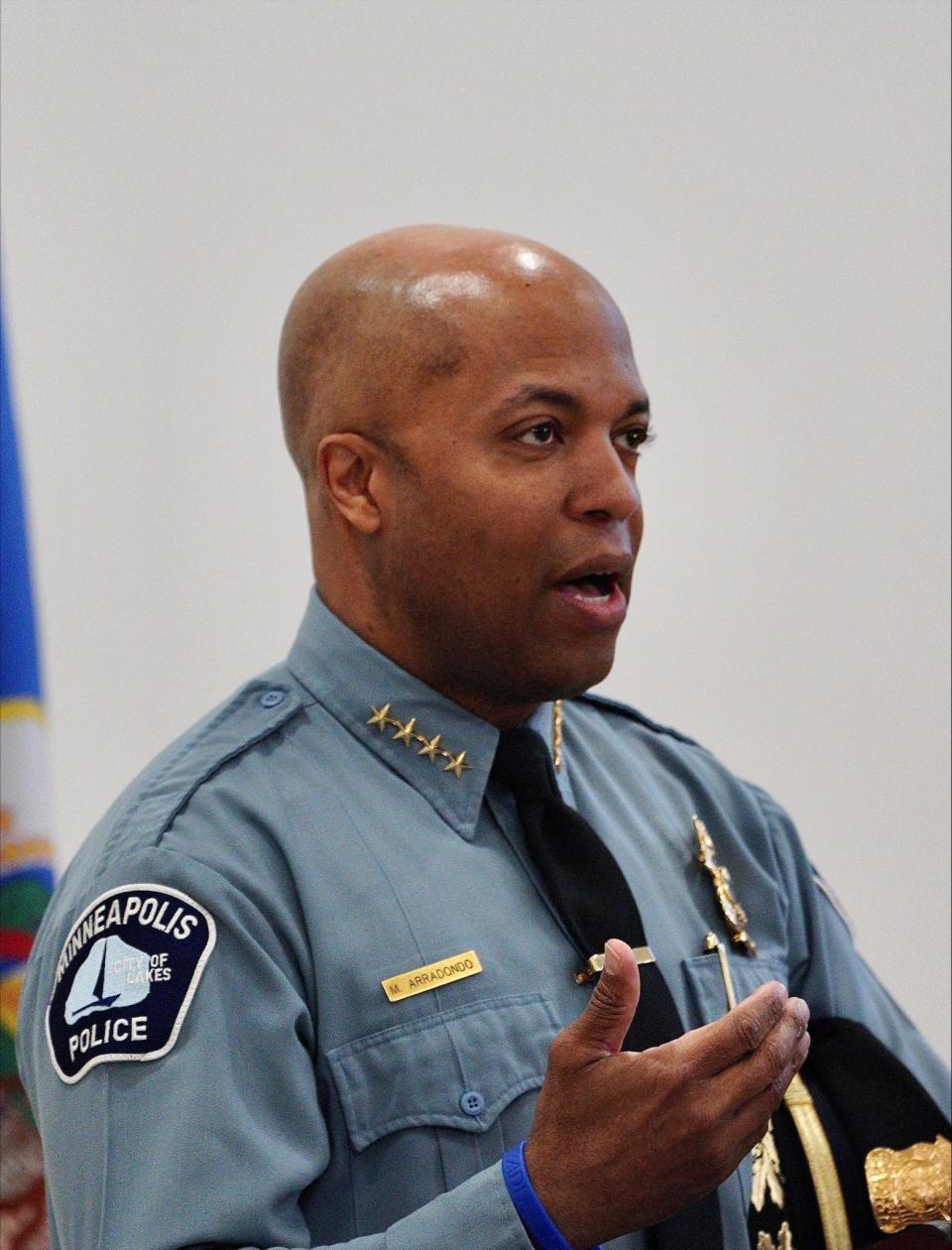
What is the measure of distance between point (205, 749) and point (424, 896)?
23cm

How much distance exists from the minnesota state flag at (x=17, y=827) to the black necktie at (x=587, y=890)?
698 millimetres

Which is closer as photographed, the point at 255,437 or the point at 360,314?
the point at 360,314

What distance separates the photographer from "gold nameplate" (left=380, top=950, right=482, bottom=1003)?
3.95 feet

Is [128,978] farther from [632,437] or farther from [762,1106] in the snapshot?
[632,437]

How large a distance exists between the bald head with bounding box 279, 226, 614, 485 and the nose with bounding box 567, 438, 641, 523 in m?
0.13

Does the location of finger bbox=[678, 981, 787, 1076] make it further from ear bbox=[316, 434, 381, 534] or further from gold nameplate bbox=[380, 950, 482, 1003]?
ear bbox=[316, 434, 381, 534]

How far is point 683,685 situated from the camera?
244cm

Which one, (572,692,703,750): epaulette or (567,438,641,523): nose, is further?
(572,692,703,750): epaulette

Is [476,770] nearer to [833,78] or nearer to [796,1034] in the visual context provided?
[796,1034]

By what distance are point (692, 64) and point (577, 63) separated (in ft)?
0.59

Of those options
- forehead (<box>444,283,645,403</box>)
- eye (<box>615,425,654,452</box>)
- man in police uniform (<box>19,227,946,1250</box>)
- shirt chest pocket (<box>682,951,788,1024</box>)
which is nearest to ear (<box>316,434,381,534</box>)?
man in police uniform (<box>19,227,946,1250</box>)

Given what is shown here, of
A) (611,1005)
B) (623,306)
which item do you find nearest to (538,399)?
Answer: (611,1005)

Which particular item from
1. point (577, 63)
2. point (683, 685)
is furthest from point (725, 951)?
point (577, 63)

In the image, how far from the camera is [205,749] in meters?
1.33
